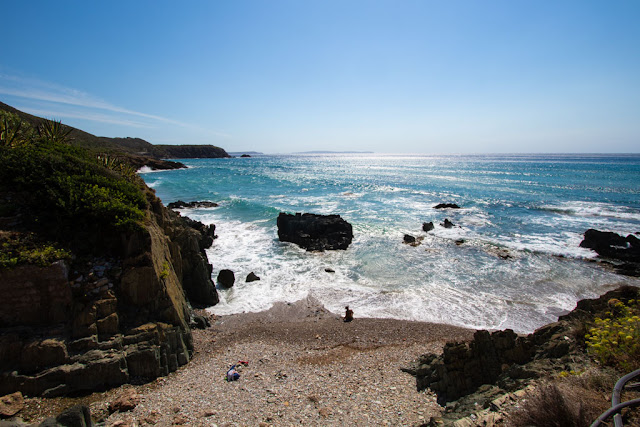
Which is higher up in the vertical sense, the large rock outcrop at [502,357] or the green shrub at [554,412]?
the green shrub at [554,412]

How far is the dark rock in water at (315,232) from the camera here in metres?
25.3

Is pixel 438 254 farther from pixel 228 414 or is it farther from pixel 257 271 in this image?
pixel 228 414

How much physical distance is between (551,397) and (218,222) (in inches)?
1237

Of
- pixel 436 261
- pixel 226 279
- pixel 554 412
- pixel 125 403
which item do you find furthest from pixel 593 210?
pixel 125 403

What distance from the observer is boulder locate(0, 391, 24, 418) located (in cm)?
691

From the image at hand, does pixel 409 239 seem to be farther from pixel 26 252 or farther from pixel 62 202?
pixel 26 252

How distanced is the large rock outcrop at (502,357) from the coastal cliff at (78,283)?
816cm

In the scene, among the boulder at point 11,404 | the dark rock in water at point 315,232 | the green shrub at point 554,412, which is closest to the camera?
the green shrub at point 554,412

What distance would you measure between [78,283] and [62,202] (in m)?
2.83

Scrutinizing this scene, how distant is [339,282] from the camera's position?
18.7 m

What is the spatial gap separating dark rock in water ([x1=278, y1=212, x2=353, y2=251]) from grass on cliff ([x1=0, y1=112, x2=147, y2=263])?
15.6m

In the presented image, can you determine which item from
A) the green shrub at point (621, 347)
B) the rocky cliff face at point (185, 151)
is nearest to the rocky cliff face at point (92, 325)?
the green shrub at point (621, 347)

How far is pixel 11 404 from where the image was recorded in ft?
23.2

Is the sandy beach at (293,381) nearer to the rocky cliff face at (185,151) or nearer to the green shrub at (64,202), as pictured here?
the green shrub at (64,202)
